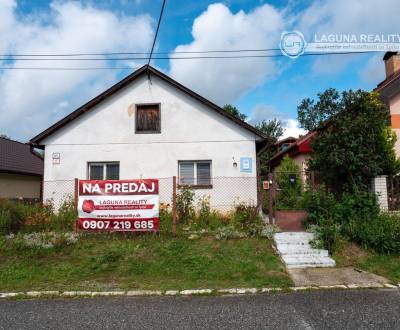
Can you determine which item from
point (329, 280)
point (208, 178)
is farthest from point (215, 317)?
point (208, 178)

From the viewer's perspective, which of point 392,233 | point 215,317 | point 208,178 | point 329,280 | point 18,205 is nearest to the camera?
point 215,317

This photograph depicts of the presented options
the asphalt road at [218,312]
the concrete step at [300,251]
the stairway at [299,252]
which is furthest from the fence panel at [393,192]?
the asphalt road at [218,312]

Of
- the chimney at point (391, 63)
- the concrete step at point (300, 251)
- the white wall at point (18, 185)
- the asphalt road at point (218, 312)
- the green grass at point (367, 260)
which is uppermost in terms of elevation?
the chimney at point (391, 63)

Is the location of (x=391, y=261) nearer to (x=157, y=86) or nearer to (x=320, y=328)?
(x=320, y=328)

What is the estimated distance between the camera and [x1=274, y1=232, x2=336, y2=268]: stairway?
689 cm

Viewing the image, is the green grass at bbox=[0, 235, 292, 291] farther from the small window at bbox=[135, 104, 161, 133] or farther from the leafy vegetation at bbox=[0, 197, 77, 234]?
the small window at bbox=[135, 104, 161, 133]

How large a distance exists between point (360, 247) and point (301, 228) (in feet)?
5.48

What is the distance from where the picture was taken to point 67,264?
6934 millimetres

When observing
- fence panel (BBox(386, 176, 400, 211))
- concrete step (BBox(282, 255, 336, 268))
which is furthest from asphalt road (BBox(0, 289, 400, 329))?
fence panel (BBox(386, 176, 400, 211))

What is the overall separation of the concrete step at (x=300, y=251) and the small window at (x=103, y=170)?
686cm

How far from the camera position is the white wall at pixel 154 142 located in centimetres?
1163

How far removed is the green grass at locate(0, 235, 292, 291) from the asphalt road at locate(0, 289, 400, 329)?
66 cm

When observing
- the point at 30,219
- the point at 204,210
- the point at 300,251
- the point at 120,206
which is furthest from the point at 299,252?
the point at 30,219

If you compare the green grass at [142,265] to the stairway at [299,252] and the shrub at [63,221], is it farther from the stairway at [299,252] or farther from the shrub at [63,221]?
the shrub at [63,221]
